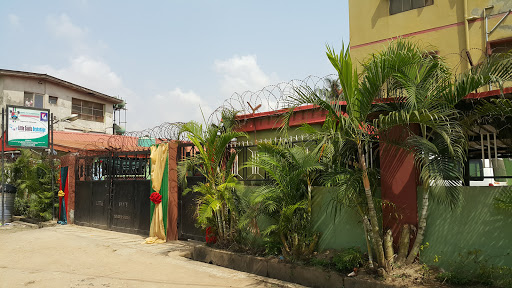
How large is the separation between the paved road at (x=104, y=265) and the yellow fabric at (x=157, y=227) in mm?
345

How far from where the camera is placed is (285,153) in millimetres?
7012

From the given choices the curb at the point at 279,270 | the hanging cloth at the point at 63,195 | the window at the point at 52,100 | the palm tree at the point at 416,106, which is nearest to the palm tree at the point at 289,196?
A: the curb at the point at 279,270

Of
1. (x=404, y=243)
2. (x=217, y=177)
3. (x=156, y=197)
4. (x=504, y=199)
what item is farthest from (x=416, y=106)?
(x=156, y=197)

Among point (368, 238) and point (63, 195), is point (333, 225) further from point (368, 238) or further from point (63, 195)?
point (63, 195)

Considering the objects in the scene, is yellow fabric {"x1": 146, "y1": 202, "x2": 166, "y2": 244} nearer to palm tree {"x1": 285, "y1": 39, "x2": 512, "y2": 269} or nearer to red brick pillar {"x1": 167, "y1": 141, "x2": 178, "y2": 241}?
red brick pillar {"x1": 167, "y1": 141, "x2": 178, "y2": 241}

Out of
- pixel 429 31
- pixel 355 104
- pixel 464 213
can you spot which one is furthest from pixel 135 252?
pixel 429 31

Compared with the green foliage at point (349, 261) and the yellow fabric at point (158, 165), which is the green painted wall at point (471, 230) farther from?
the yellow fabric at point (158, 165)

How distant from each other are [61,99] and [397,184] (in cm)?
2815

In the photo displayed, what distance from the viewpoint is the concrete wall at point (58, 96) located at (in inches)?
1043

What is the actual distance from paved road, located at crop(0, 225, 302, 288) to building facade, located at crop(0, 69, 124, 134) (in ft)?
50.5

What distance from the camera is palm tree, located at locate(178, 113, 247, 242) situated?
791 centimetres

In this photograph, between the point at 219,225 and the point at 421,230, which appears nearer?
the point at 421,230

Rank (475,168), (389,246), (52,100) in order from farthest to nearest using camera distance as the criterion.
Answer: (52,100) → (475,168) → (389,246)

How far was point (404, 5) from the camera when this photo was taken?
14914mm
